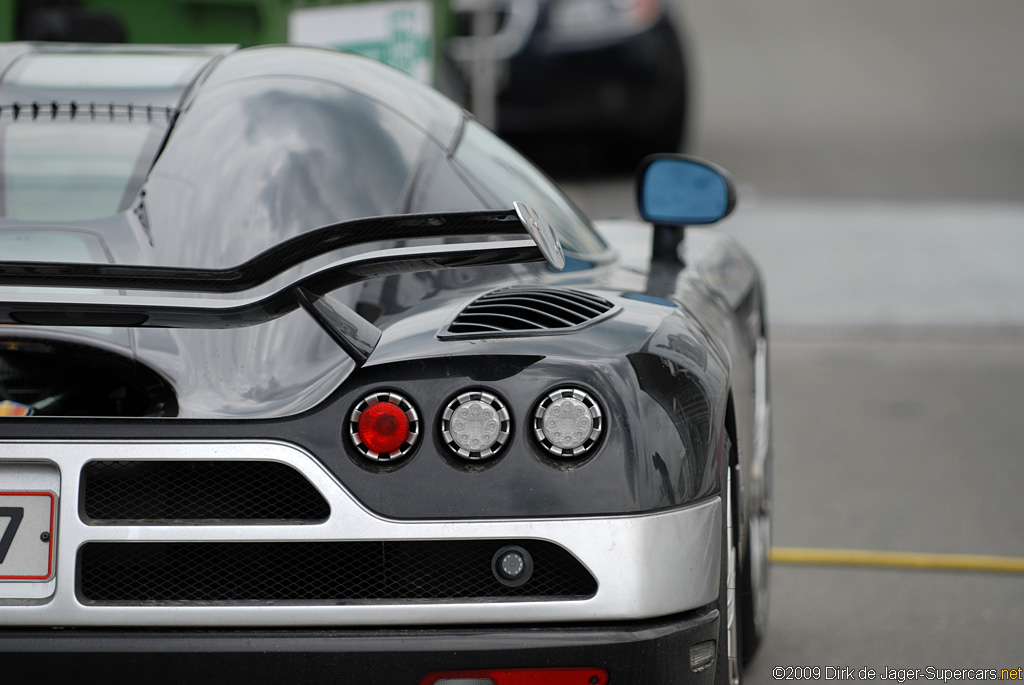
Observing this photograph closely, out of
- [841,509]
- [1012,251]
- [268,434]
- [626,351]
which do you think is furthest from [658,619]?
[1012,251]

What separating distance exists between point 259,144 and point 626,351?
101 cm

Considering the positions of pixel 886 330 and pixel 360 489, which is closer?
pixel 360 489

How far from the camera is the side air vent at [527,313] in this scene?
2.21 metres

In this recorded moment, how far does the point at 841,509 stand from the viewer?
495 centimetres

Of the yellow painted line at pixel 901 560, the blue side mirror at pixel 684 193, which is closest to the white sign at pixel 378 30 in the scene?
the yellow painted line at pixel 901 560

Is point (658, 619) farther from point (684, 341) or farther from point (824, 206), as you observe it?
point (824, 206)

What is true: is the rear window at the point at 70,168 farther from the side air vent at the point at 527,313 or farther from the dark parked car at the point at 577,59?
the dark parked car at the point at 577,59

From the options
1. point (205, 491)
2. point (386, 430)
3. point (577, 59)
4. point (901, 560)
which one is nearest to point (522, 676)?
point (386, 430)

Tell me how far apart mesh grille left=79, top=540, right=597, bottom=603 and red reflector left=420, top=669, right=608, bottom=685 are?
11cm

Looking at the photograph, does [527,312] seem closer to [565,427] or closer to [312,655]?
[565,427]

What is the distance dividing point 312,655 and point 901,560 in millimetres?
2867

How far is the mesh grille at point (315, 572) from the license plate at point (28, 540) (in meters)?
0.06

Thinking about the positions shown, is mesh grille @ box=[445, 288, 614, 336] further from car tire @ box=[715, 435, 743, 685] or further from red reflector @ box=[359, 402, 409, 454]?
car tire @ box=[715, 435, 743, 685]

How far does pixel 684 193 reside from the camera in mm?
3430
